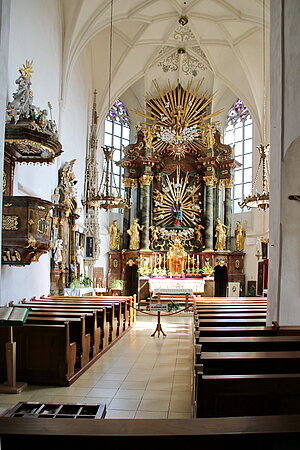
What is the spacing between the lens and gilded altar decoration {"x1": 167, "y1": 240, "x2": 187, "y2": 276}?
2009 cm

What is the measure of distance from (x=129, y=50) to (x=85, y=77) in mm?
2344

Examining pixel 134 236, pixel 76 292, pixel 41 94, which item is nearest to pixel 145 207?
pixel 134 236

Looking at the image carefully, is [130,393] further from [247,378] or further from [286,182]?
[286,182]

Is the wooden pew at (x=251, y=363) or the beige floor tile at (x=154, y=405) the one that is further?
the beige floor tile at (x=154, y=405)

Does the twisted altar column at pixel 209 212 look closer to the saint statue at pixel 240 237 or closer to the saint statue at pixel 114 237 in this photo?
the saint statue at pixel 240 237

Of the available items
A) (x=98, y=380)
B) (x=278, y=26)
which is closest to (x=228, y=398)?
(x=98, y=380)

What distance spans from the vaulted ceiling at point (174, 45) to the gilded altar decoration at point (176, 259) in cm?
679

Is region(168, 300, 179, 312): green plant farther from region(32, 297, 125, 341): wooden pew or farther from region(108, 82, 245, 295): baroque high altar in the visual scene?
region(108, 82, 245, 295): baroque high altar

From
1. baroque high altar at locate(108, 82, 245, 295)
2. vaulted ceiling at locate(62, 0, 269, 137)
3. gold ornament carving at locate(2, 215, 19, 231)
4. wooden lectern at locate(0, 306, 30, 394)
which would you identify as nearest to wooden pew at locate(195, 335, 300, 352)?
wooden lectern at locate(0, 306, 30, 394)

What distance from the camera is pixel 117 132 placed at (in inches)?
909

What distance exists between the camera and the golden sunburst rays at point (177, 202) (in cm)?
2183

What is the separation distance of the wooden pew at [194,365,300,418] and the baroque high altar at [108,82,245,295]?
56.5 feet

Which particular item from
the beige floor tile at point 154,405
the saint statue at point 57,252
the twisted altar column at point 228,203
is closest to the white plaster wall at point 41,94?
the saint statue at point 57,252

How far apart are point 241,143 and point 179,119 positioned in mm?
3641
